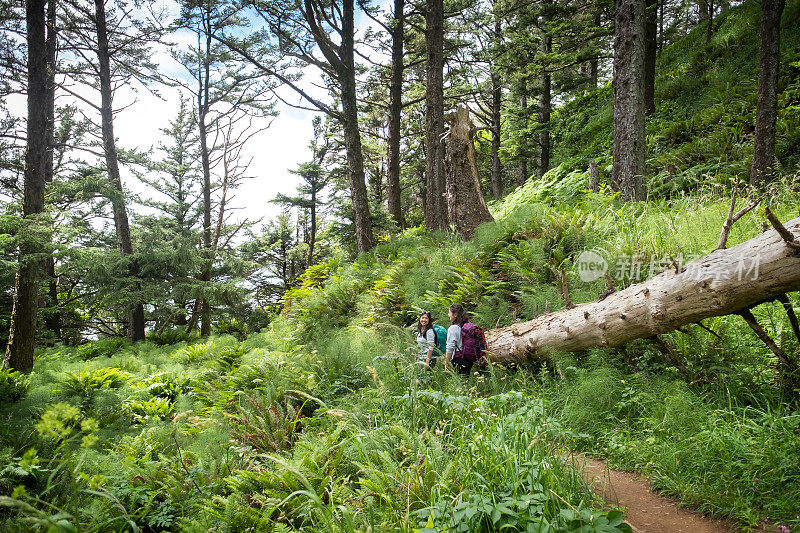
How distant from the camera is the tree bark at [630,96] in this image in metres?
7.41

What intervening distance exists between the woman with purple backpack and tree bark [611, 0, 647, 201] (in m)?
4.42

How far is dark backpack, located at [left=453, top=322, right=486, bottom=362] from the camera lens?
211 inches

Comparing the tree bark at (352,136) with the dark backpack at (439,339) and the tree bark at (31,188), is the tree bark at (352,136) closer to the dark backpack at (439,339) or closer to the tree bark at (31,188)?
the dark backpack at (439,339)

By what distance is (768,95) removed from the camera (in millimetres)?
7195

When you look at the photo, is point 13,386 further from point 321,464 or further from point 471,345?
point 471,345

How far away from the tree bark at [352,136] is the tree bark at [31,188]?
7.00 metres

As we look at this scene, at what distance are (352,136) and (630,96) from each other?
7631mm

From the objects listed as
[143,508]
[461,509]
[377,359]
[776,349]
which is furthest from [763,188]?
[143,508]

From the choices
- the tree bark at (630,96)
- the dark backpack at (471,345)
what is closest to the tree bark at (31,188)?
the dark backpack at (471,345)

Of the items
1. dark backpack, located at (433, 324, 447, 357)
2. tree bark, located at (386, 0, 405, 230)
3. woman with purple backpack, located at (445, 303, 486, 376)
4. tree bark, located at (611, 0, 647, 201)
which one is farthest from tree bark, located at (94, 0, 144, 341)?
tree bark, located at (611, 0, 647, 201)

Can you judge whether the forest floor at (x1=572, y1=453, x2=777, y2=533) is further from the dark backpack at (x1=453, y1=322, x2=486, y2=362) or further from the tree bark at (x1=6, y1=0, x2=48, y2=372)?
the tree bark at (x1=6, y1=0, x2=48, y2=372)

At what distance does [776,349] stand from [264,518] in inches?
160

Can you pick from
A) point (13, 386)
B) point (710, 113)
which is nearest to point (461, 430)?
point (13, 386)

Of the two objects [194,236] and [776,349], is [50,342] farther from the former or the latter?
[776,349]
